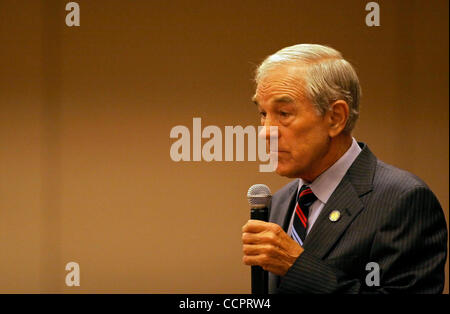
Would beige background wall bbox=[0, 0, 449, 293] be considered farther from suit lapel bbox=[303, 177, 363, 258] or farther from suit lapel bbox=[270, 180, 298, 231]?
suit lapel bbox=[303, 177, 363, 258]

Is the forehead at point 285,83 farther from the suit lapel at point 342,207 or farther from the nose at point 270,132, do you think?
the suit lapel at point 342,207

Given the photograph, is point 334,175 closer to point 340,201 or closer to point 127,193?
point 340,201

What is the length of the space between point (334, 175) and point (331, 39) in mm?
2462

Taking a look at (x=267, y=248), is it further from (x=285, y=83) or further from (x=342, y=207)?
(x=285, y=83)

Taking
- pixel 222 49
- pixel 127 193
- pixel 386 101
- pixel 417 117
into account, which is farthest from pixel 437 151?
pixel 127 193

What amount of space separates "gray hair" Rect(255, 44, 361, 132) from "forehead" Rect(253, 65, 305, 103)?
17 millimetres

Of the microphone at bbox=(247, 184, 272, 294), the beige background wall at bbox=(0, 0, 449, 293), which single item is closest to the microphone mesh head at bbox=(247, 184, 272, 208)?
the microphone at bbox=(247, 184, 272, 294)

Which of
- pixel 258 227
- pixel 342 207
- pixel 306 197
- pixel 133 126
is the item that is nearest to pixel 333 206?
pixel 342 207

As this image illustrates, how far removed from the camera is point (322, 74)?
4.77ft

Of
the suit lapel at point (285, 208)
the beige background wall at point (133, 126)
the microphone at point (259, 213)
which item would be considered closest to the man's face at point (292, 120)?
the microphone at point (259, 213)

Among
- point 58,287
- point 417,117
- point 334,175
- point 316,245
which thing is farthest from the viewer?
point 417,117

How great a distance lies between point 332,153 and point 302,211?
0.66ft

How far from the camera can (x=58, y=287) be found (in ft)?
11.8

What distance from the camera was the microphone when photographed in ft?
4.41
